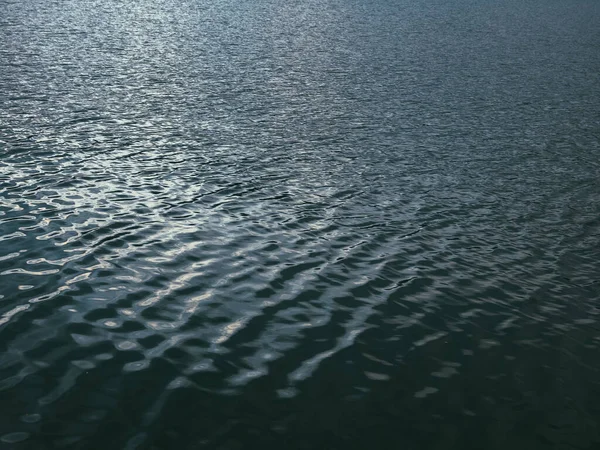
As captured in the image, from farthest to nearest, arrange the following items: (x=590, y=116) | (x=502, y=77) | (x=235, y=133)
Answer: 1. (x=502, y=77)
2. (x=590, y=116)
3. (x=235, y=133)

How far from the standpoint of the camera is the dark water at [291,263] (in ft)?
57.3

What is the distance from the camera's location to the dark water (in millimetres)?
17469

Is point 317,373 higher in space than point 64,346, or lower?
lower

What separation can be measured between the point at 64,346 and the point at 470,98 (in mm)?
46249

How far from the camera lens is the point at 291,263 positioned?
25.9 meters

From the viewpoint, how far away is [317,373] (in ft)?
63.0

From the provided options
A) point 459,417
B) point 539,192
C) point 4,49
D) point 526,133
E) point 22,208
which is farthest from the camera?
point 4,49

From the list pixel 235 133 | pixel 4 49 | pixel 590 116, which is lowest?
pixel 590 116

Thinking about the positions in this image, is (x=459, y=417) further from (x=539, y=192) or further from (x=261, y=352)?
(x=539, y=192)

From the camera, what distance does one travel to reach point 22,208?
93.7ft

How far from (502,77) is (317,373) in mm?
56381

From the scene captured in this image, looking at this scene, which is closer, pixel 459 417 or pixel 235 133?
pixel 459 417

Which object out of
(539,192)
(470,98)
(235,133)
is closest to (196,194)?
(235,133)

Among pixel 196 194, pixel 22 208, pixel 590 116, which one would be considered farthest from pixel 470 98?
pixel 22 208
